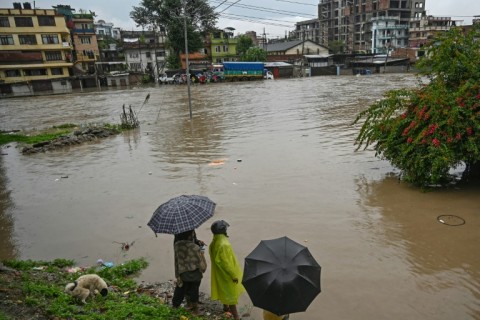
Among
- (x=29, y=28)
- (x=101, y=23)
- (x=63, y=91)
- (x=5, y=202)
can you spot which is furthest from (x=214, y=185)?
(x=101, y=23)

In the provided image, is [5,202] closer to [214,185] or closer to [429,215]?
[214,185]

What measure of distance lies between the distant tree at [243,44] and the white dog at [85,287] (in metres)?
66.1

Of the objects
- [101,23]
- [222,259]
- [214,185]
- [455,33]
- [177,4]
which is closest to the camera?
[222,259]

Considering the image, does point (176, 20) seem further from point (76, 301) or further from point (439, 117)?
point (76, 301)

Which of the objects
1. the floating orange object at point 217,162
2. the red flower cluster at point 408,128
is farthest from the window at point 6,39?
the red flower cluster at point 408,128

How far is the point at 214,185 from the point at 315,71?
56.2 m

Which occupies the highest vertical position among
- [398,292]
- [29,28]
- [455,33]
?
[29,28]

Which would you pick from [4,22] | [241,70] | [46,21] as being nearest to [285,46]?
[241,70]

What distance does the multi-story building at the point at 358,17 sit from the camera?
7612cm

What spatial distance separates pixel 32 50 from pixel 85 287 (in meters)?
56.4

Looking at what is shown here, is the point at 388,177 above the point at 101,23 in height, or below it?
below

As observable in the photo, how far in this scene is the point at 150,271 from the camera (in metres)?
5.89

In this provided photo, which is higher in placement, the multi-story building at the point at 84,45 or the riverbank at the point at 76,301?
the multi-story building at the point at 84,45

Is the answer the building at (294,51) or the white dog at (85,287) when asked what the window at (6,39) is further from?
the white dog at (85,287)
